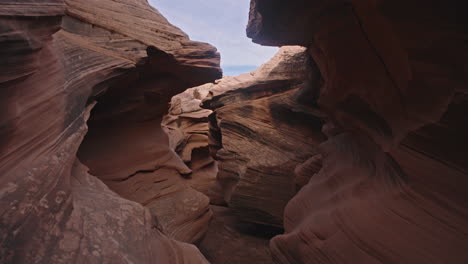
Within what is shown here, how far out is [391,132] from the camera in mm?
2934

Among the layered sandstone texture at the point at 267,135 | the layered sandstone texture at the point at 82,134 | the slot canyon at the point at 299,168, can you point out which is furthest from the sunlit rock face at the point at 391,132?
the layered sandstone texture at the point at 267,135

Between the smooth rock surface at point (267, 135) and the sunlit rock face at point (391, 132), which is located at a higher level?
the sunlit rock face at point (391, 132)

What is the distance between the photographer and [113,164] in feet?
20.2

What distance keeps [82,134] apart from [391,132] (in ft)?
12.4

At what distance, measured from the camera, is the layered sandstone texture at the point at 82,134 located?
7.05 ft

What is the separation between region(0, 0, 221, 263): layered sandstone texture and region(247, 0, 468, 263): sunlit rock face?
194cm

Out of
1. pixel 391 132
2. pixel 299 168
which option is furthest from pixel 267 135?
pixel 391 132

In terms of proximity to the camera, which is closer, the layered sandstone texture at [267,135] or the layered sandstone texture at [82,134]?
the layered sandstone texture at [82,134]

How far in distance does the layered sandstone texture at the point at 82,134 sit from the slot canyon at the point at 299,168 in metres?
0.02

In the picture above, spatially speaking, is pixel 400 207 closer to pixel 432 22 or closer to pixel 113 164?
pixel 432 22

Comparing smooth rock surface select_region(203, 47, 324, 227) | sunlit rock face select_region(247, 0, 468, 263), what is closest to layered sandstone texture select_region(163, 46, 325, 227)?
smooth rock surface select_region(203, 47, 324, 227)

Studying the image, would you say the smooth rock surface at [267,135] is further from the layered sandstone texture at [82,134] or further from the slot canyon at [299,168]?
the layered sandstone texture at [82,134]

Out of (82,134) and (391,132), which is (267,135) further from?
(82,134)

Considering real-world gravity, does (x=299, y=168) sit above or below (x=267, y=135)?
above
